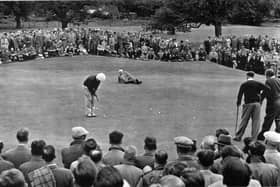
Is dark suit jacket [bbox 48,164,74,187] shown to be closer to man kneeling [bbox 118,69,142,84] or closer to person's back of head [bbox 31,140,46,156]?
person's back of head [bbox 31,140,46,156]

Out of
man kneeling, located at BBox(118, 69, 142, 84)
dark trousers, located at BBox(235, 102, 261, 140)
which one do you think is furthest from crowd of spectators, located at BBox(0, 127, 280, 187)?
man kneeling, located at BBox(118, 69, 142, 84)

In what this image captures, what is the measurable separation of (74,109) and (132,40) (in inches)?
675

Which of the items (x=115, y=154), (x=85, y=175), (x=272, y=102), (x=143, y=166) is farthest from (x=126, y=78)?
(x=85, y=175)

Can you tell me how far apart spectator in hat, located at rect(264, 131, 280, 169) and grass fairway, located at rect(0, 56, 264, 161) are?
460 centimetres

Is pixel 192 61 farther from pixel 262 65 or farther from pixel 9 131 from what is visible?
pixel 9 131

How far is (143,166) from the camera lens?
834 centimetres

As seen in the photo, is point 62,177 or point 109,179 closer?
point 109,179

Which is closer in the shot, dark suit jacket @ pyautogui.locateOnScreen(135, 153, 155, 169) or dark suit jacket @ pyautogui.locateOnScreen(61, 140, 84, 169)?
dark suit jacket @ pyautogui.locateOnScreen(135, 153, 155, 169)

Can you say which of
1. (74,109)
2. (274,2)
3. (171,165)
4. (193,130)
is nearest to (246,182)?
(171,165)

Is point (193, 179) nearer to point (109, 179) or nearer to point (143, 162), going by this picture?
point (109, 179)

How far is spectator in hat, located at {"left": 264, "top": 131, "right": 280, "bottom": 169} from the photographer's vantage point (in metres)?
8.45

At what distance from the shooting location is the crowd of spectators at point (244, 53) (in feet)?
91.7

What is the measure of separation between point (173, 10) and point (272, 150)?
34.9 meters

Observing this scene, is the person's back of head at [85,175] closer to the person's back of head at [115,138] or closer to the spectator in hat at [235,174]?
the spectator in hat at [235,174]
